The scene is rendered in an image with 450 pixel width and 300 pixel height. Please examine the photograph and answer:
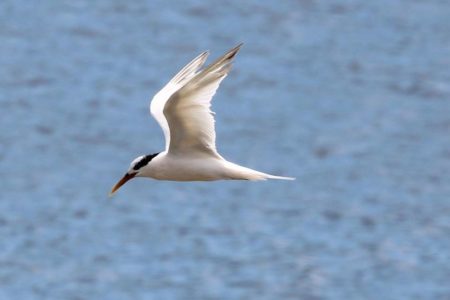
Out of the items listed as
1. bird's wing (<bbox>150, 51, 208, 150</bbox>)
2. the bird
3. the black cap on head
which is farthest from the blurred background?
the bird

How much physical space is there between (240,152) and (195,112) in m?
15.2

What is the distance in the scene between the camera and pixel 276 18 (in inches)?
1259

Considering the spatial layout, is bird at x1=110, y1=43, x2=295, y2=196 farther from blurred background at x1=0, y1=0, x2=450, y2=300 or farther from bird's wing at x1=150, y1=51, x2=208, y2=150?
blurred background at x1=0, y1=0, x2=450, y2=300

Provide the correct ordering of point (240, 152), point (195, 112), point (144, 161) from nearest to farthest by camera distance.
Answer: point (195, 112)
point (144, 161)
point (240, 152)

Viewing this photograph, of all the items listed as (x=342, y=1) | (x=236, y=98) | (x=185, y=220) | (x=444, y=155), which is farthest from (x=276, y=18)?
(x=185, y=220)

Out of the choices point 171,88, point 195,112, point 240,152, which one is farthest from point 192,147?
point 240,152

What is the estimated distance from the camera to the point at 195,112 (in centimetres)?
1127

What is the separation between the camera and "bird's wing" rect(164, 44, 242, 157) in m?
10.8

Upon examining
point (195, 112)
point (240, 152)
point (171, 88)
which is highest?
point (171, 88)

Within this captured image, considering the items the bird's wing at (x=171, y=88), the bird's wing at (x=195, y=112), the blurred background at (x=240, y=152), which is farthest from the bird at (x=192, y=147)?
the blurred background at (x=240, y=152)

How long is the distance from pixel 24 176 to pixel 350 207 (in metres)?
5.52

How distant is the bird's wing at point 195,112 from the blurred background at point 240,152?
1128 cm

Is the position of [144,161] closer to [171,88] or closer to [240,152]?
[171,88]

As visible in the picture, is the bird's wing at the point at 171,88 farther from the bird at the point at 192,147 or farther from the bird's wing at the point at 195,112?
the bird's wing at the point at 195,112
